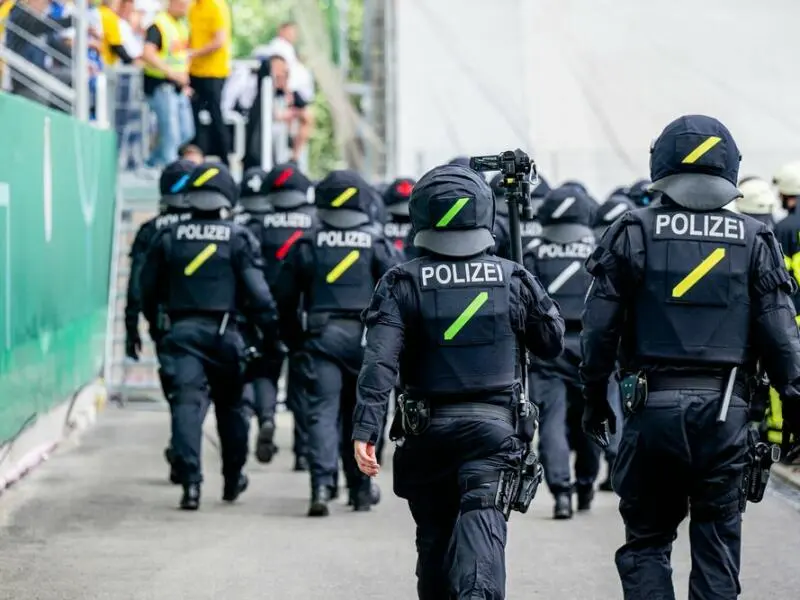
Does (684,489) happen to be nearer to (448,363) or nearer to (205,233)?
(448,363)

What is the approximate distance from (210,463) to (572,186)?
4232 mm

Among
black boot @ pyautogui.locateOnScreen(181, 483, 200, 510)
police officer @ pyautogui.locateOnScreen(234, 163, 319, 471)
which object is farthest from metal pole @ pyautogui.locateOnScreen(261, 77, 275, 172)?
black boot @ pyautogui.locateOnScreen(181, 483, 200, 510)

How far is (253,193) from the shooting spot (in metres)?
15.6

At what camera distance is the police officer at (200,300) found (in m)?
11.9

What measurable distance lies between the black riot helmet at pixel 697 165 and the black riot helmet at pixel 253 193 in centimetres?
857

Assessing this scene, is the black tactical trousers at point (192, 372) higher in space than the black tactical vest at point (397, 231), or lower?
lower

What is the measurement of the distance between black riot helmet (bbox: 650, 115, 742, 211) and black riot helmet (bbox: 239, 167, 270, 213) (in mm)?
8570

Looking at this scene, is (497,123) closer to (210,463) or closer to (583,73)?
(583,73)

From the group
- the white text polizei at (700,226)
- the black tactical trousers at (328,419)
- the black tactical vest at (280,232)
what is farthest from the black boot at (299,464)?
the white text polizei at (700,226)

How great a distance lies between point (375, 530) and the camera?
1125 centimetres

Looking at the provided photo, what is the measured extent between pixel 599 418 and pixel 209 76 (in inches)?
470

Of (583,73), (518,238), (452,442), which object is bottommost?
(452,442)

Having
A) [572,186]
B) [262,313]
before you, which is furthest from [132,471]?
[572,186]

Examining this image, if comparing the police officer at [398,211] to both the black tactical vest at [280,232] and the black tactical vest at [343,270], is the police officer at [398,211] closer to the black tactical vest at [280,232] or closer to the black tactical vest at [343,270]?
the black tactical vest at [280,232]
